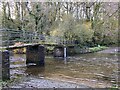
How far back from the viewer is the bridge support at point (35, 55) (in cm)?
2289

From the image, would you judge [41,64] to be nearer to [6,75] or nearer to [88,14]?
[6,75]

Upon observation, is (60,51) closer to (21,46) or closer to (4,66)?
(21,46)

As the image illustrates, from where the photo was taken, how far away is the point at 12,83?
44.7ft

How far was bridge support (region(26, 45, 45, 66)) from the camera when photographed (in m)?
22.9

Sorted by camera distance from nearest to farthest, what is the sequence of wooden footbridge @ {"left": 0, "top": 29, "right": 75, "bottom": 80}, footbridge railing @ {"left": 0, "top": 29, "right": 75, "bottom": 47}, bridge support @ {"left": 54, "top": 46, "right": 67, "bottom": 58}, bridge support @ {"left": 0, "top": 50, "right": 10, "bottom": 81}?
bridge support @ {"left": 0, "top": 50, "right": 10, "bottom": 81} → wooden footbridge @ {"left": 0, "top": 29, "right": 75, "bottom": 80} → footbridge railing @ {"left": 0, "top": 29, "right": 75, "bottom": 47} → bridge support @ {"left": 54, "top": 46, "right": 67, "bottom": 58}

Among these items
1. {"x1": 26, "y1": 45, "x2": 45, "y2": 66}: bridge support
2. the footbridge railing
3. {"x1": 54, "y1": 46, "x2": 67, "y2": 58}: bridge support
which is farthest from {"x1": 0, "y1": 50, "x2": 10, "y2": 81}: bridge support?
{"x1": 54, "y1": 46, "x2": 67, "y2": 58}: bridge support

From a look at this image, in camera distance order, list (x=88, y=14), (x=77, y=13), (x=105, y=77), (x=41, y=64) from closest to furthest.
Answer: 1. (x=105, y=77)
2. (x=41, y=64)
3. (x=77, y=13)
4. (x=88, y=14)

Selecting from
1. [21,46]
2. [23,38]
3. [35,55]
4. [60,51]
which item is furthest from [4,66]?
[60,51]

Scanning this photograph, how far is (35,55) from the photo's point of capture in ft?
75.6

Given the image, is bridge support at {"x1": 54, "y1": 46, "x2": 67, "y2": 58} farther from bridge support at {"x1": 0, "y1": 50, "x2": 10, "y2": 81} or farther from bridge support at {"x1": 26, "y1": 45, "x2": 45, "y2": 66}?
bridge support at {"x1": 0, "y1": 50, "x2": 10, "y2": 81}

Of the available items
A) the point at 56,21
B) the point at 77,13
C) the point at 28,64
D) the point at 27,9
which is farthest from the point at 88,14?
the point at 28,64

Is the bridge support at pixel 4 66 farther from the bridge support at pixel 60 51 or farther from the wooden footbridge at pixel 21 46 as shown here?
the bridge support at pixel 60 51

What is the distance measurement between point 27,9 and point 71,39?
7.55m

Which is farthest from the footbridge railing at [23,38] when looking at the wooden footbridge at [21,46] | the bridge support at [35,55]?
the bridge support at [35,55]
